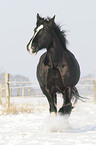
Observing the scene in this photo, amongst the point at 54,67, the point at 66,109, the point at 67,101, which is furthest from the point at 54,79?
the point at 66,109

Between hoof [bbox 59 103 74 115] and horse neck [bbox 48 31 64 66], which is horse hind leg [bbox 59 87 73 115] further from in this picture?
horse neck [bbox 48 31 64 66]

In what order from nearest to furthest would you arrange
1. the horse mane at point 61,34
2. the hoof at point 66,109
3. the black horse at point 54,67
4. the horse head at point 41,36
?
the horse head at point 41,36 → the black horse at point 54,67 → the hoof at point 66,109 → the horse mane at point 61,34

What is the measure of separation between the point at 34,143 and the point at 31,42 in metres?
Answer: 1.81

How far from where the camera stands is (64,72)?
4.84m

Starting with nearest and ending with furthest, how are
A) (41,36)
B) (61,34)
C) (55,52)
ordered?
1. (41,36)
2. (55,52)
3. (61,34)

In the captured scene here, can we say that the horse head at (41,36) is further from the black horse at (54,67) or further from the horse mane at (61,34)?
the horse mane at (61,34)

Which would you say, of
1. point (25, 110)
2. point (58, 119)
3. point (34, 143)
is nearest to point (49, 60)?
point (58, 119)

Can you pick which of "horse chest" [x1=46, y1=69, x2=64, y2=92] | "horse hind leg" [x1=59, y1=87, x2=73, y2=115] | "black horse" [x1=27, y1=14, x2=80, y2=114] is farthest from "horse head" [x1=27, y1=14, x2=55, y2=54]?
"horse hind leg" [x1=59, y1=87, x2=73, y2=115]

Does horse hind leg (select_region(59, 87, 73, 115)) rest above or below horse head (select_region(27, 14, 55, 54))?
below

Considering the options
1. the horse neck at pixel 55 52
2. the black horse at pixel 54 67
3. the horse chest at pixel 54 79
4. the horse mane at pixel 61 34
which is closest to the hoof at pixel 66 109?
the black horse at pixel 54 67

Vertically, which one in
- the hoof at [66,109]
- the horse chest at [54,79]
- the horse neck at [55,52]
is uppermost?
the horse neck at [55,52]

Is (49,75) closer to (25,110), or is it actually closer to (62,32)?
(62,32)

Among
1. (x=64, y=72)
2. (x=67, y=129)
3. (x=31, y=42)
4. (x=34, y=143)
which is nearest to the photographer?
(x=34, y=143)

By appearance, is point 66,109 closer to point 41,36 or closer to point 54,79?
point 54,79
